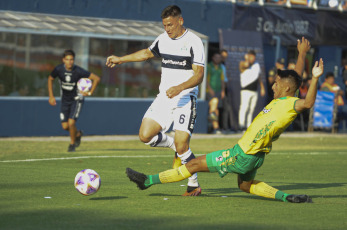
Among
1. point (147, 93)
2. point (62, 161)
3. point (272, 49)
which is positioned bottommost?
point (62, 161)

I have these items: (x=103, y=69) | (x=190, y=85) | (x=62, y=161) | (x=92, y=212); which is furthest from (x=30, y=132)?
(x=92, y=212)

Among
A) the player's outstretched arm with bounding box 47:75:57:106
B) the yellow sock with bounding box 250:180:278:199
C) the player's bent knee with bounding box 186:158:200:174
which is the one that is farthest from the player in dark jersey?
the yellow sock with bounding box 250:180:278:199

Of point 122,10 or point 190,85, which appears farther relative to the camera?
point 122,10

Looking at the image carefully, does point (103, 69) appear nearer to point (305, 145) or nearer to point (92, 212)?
point (305, 145)

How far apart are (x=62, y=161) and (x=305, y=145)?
7987 millimetres

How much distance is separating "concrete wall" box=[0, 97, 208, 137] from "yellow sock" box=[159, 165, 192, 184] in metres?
11.3

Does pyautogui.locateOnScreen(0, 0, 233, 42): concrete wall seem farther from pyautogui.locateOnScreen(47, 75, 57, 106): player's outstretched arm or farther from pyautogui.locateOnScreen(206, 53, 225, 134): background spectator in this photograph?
pyautogui.locateOnScreen(47, 75, 57, 106): player's outstretched arm

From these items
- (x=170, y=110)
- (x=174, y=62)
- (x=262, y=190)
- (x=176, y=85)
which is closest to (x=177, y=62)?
(x=174, y=62)

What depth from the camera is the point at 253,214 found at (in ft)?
26.6

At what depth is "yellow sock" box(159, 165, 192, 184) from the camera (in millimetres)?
8992

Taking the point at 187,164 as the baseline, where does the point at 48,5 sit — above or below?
above

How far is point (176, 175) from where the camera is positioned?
9.05 meters

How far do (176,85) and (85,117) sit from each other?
11.7m

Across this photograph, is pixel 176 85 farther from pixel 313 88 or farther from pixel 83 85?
pixel 83 85
